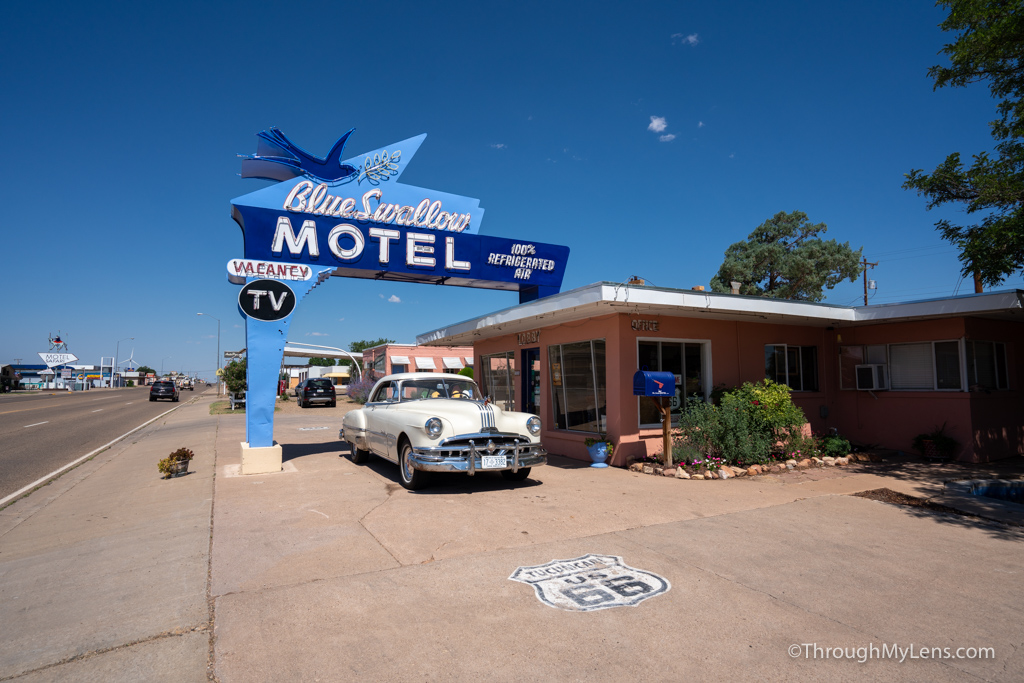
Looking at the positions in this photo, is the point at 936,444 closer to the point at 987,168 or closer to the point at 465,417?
the point at 987,168

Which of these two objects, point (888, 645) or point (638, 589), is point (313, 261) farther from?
point (888, 645)

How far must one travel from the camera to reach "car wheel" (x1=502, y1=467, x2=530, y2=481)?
8.16 m

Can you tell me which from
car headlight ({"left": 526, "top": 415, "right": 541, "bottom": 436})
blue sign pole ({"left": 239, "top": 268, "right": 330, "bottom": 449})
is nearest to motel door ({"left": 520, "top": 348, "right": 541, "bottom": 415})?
car headlight ({"left": 526, "top": 415, "right": 541, "bottom": 436})

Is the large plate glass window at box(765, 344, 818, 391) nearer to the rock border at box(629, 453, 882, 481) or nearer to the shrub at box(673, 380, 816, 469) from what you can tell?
the shrub at box(673, 380, 816, 469)

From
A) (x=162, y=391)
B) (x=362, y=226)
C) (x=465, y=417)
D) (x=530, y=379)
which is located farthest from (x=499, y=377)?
(x=162, y=391)

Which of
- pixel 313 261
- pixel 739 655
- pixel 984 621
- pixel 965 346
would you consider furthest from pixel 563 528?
pixel 965 346

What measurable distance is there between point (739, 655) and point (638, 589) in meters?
1.02

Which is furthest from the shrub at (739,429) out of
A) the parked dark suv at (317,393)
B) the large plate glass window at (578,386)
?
the parked dark suv at (317,393)

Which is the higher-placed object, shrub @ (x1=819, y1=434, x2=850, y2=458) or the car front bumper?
the car front bumper

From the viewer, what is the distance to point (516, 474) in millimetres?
8281

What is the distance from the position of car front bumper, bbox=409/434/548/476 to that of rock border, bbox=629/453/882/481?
2.49 metres

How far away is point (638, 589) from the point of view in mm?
4156

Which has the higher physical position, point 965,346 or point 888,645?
point 965,346

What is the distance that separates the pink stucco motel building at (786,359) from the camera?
9.75 metres
